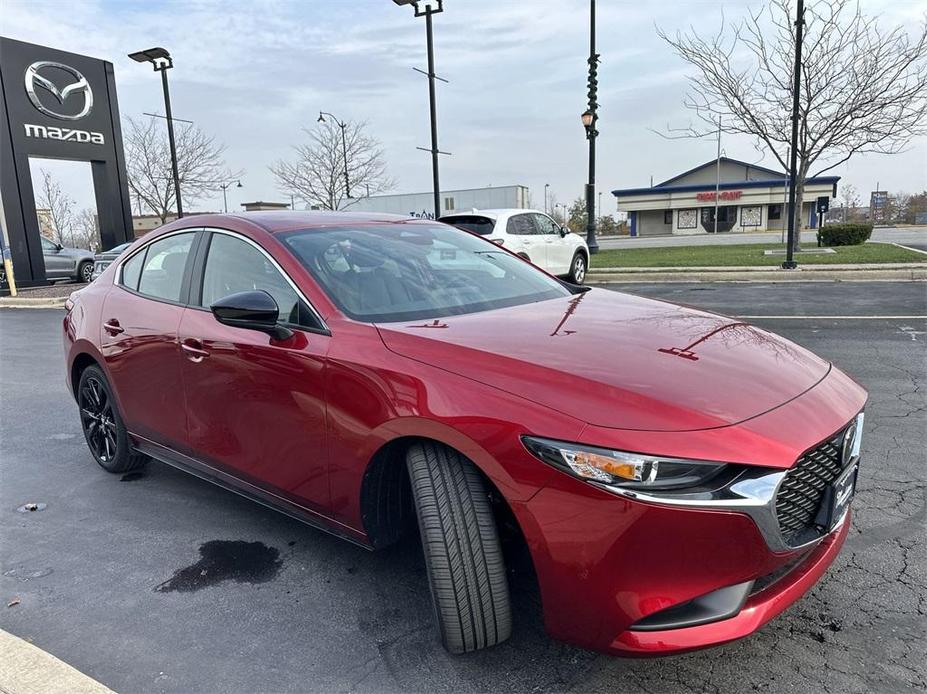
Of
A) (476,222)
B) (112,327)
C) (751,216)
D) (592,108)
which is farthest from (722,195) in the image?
(112,327)

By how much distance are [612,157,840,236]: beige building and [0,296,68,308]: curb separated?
50764 millimetres

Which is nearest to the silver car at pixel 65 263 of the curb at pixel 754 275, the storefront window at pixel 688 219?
the curb at pixel 754 275

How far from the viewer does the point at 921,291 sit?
36.2ft

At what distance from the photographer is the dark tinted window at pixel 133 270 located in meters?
3.96

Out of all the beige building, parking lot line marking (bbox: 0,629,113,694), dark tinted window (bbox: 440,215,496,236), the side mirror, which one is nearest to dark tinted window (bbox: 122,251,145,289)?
the side mirror

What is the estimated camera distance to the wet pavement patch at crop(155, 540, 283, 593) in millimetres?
2953

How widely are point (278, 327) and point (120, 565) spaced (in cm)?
148

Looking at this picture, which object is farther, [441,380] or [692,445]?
Answer: [441,380]

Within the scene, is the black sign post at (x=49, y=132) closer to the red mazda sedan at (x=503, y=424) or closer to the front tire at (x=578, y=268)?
the front tire at (x=578, y=268)

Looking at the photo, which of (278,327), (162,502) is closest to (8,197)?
(162,502)

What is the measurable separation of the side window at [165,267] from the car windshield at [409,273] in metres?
0.82

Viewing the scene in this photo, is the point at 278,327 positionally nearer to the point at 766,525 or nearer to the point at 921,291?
the point at 766,525

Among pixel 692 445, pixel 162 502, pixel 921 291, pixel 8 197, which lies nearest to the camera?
pixel 692 445

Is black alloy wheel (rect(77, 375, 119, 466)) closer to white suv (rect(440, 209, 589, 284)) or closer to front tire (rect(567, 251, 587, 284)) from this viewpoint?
white suv (rect(440, 209, 589, 284))
